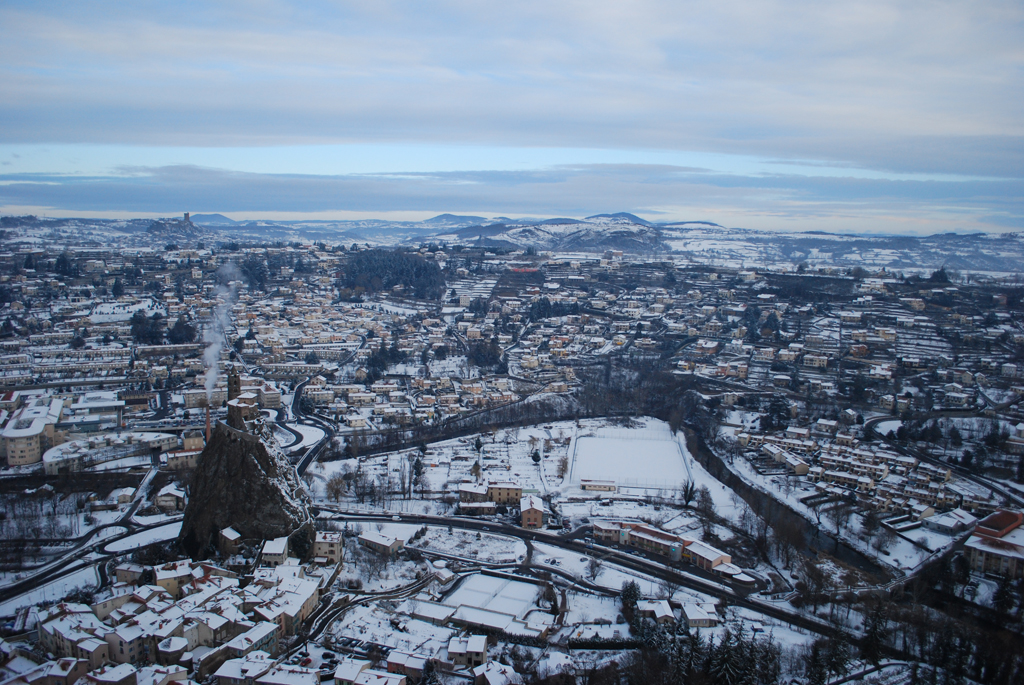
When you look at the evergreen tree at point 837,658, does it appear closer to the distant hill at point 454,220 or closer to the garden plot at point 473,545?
the garden plot at point 473,545

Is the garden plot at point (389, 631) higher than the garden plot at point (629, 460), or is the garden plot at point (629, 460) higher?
A: the garden plot at point (629, 460)

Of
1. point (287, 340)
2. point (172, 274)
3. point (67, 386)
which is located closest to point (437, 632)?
point (67, 386)

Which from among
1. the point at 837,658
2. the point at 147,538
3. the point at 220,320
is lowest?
the point at 147,538

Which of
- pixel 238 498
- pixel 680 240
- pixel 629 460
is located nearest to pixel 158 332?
pixel 238 498

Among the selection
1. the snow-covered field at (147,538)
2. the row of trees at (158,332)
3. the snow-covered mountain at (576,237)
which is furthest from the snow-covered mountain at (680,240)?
the snow-covered field at (147,538)

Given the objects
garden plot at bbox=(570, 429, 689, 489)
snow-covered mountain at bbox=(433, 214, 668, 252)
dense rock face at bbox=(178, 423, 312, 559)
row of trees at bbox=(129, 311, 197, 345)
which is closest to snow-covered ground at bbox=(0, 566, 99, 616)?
dense rock face at bbox=(178, 423, 312, 559)

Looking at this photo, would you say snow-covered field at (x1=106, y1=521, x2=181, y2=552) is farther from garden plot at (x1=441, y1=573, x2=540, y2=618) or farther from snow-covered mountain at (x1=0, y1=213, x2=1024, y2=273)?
snow-covered mountain at (x1=0, y1=213, x2=1024, y2=273)

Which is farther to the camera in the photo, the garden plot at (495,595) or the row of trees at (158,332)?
the row of trees at (158,332)

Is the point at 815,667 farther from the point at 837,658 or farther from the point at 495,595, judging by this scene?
the point at 495,595

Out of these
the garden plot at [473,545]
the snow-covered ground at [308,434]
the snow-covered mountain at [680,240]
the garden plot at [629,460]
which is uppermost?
the snow-covered mountain at [680,240]

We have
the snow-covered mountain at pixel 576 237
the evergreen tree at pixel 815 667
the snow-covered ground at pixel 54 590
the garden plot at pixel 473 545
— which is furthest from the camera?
the snow-covered mountain at pixel 576 237
